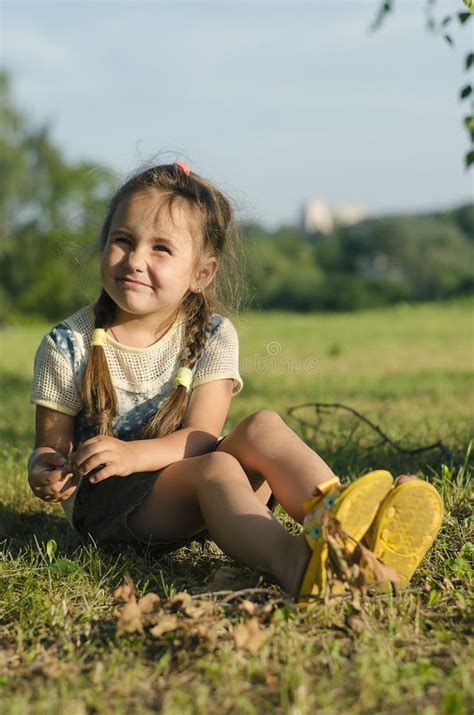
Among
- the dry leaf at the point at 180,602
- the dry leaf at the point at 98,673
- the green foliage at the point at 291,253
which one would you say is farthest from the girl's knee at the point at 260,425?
the green foliage at the point at 291,253

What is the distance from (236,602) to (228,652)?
362 millimetres

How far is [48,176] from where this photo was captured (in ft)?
124

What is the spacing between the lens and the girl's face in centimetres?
286

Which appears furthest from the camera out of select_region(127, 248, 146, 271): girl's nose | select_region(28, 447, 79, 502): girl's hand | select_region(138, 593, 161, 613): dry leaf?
select_region(127, 248, 146, 271): girl's nose

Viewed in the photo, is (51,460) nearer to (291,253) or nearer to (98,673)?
(98,673)

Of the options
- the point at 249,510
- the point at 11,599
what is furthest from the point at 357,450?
the point at 11,599

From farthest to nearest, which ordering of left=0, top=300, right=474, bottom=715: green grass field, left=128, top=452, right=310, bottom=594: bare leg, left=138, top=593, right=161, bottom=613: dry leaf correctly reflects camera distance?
Result: left=128, top=452, right=310, bottom=594: bare leg, left=138, top=593, right=161, bottom=613: dry leaf, left=0, top=300, right=474, bottom=715: green grass field

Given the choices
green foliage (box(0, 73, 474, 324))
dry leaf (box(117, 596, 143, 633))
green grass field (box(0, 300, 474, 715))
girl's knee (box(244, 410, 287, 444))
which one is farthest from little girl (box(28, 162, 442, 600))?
green foliage (box(0, 73, 474, 324))

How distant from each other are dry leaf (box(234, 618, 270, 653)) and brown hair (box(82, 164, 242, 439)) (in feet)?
3.31

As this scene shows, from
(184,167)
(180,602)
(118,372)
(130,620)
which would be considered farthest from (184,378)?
(130,620)

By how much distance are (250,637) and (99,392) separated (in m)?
1.17

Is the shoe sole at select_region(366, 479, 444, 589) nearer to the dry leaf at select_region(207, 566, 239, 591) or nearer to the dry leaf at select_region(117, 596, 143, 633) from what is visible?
the dry leaf at select_region(207, 566, 239, 591)

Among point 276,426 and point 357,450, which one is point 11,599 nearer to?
point 276,426

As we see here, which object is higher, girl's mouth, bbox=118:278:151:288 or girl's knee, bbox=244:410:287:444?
girl's mouth, bbox=118:278:151:288
